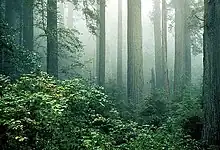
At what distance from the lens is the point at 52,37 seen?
48.0 ft

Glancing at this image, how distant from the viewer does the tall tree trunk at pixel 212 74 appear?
788 cm

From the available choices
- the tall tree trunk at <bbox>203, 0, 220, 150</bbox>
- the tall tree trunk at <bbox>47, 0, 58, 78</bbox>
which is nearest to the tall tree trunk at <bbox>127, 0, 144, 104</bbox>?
the tall tree trunk at <bbox>47, 0, 58, 78</bbox>

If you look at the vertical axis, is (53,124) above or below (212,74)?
below

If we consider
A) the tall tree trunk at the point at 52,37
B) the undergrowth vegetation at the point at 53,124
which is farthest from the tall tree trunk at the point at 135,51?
the undergrowth vegetation at the point at 53,124

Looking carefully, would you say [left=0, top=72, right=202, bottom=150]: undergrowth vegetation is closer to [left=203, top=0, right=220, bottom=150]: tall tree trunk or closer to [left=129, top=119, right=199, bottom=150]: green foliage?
[left=129, top=119, right=199, bottom=150]: green foliage

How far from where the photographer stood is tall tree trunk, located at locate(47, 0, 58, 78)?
1462 cm

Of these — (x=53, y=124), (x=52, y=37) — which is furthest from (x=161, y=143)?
(x=52, y=37)

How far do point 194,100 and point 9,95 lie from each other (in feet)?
20.9

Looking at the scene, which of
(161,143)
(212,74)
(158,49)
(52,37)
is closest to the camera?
(161,143)

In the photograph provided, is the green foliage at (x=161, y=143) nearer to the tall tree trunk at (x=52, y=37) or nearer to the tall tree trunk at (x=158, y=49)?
the tall tree trunk at (x=52, y=37)

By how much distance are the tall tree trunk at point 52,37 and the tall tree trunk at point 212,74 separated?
789 centimetres

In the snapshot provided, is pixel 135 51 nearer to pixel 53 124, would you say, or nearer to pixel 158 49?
pixel 53 124

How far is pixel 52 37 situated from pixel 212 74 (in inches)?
327

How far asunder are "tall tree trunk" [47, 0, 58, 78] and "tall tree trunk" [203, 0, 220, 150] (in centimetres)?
789
